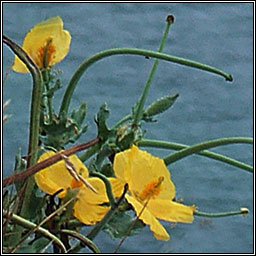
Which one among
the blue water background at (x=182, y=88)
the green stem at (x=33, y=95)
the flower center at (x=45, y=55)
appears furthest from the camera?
the blue water background at (x=182, y=88)

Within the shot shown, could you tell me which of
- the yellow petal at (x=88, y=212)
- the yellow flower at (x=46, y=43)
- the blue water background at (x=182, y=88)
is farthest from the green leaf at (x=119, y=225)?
the blue water background at (x=182, y=88)

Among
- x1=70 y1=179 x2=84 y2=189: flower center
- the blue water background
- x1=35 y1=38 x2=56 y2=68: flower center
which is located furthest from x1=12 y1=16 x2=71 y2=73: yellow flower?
the blue water background

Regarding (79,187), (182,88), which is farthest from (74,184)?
(182,88)

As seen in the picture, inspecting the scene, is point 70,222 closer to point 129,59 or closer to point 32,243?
point 32,243

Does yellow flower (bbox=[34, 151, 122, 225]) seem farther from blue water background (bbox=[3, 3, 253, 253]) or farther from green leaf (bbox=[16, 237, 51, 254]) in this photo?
blue water background (bbox=[3, 3, 253, 253])

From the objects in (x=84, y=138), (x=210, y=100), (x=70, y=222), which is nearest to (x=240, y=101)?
(x=210, y=100)

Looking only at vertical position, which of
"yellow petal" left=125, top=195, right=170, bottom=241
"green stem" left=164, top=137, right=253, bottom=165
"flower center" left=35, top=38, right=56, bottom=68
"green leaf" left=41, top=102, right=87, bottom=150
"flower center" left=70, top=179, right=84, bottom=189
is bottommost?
"yellow petal" left=125, top=195, right=170, bottom=241

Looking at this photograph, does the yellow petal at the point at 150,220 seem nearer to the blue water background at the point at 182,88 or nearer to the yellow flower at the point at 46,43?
the yellow flower at the point at 46,43
